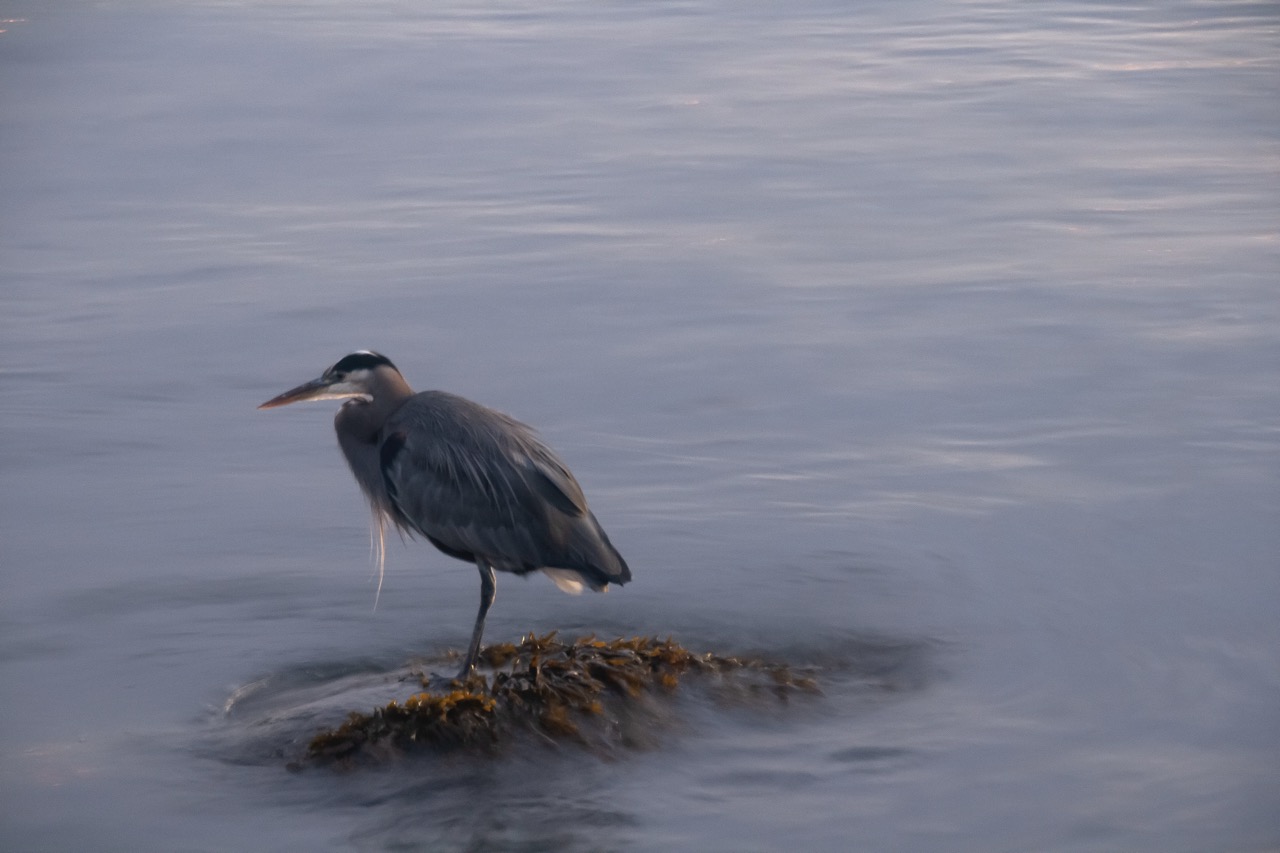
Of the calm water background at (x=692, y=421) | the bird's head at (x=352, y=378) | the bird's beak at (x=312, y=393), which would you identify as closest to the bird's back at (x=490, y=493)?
the bird's head at (x=352, y=378)

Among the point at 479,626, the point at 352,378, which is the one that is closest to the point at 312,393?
the point at 352,378

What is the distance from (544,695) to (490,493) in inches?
37.3

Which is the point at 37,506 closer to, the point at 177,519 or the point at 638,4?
the point at 177,519

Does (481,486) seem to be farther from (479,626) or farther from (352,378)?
(352,378)

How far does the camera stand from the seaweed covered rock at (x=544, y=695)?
232 inches

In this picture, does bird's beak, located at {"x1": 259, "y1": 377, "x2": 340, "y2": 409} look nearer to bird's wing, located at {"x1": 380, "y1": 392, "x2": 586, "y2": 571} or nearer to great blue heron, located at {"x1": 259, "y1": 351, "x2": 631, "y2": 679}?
great blue heron, located at {"x1": 259, "y1": 351, "x2": 631, "y2": 679}

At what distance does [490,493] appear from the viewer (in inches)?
259

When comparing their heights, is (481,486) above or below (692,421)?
above

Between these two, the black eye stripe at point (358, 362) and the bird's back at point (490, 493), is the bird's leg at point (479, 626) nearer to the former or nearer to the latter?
the bird's back at point (490, 493)

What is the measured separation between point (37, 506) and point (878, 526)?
177 inches

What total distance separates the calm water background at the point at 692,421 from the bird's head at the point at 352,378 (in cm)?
118

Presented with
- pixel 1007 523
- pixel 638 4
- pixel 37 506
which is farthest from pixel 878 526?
pixel 638 4

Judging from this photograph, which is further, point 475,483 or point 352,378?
point 352,378

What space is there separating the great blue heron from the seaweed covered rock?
0.84 ft
